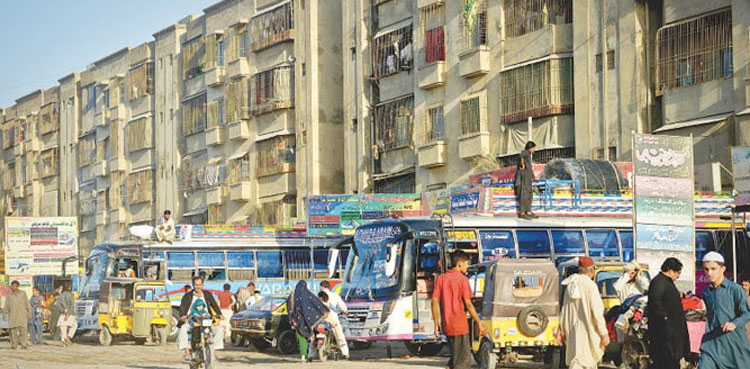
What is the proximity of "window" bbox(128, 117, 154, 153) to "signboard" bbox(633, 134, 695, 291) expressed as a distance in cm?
5054

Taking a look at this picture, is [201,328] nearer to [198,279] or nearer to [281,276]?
[198,279]

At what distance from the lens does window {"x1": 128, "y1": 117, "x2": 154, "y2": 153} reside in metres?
71.3

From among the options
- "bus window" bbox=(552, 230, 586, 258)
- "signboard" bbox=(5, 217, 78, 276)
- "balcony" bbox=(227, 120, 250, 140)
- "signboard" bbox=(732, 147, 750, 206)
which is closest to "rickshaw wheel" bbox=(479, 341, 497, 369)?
"bus window" bbox=(552, 230, 586, 258)

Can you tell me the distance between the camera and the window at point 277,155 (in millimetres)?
58375

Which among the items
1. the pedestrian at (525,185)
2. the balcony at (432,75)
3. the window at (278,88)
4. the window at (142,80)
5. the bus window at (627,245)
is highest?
the window at (142,80)

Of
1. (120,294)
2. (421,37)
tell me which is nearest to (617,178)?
(120,294)

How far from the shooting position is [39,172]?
88.8 meters

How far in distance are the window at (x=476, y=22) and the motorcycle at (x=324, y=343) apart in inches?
849

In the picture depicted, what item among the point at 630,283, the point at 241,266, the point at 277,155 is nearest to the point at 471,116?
the point at 241,266

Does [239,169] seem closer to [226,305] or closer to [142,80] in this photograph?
[142,80]

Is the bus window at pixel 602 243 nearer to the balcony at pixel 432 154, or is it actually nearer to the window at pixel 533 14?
the window at pixel 533 14

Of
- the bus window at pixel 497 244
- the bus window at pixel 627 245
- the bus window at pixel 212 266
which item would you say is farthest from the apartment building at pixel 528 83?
the bus window at pixel 212 266

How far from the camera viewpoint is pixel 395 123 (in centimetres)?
5116

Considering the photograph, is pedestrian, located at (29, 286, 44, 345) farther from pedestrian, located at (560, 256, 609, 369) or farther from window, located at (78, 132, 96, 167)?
window, located at (78, 132, 96, 167)
